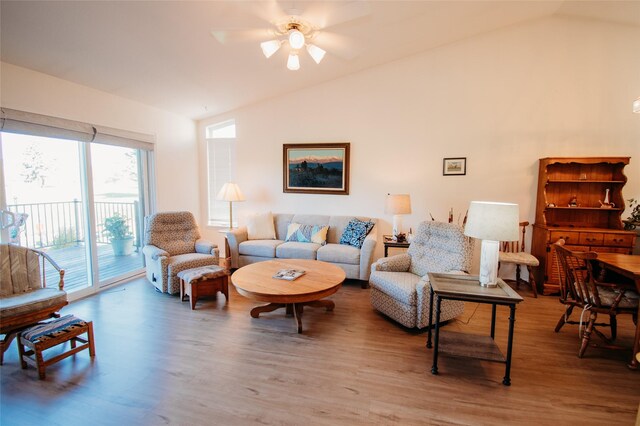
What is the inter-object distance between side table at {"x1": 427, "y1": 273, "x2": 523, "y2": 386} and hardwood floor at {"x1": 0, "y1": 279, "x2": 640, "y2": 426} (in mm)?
165

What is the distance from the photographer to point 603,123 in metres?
3.88

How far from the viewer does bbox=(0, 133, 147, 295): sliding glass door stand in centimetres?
303

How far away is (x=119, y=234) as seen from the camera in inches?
177

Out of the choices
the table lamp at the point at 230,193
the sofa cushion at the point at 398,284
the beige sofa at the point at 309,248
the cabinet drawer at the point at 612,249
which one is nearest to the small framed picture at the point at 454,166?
the beige sofa at the point at 309,248

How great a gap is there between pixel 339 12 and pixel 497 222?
74.9 inches

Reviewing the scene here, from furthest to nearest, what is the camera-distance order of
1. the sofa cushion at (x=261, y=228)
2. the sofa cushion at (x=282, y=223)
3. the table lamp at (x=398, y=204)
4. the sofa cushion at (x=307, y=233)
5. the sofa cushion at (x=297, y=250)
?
the sofa cushion at (x=282, y=223), the sofa cushion at (x=261, y=228), the sofa cushion at (x=307, y=233), the sofa cushion at (x=297, y=250), the table lamp at (x=398, y=204)

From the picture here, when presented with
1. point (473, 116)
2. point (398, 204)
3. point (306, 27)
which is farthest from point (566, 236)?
point (306, 27)

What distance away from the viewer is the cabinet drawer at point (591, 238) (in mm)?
3623

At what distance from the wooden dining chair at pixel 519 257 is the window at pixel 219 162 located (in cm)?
454

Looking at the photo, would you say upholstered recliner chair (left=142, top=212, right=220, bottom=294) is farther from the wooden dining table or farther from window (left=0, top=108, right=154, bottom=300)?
the wooden dining table

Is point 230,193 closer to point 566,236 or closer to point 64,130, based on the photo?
point 64,130

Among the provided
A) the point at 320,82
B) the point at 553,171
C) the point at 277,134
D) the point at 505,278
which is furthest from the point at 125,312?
the point at 553,171

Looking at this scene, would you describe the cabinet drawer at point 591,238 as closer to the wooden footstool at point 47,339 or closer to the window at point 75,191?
the wooden footstool at point 47,339

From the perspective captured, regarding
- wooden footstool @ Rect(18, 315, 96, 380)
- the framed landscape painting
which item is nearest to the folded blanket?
wooden footstool @ Rect(18, 315, 96, 380)
